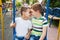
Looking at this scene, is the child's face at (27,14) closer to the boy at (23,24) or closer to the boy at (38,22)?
the boy at (23,24)

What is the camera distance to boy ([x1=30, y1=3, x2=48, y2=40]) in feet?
12.8

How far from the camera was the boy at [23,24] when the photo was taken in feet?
13.4

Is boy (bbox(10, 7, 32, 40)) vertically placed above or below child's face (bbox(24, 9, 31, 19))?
below

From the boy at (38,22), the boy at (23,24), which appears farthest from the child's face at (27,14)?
the boy at (38,22)

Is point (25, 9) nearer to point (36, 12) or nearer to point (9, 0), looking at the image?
point (36, 12)

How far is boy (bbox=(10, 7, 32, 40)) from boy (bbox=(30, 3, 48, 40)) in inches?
5.7

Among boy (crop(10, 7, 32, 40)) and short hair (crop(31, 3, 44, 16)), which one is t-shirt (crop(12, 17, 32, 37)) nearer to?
boy (crop(10, 7, 32, 40))

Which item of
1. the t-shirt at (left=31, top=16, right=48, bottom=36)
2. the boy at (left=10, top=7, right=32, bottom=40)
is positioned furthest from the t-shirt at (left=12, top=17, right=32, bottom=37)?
the t-shirt at (left=31, top=16, right=48, bottom=36)

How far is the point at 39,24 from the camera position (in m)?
3.94

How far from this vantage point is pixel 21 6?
415cm

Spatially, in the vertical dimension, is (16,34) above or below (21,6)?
below

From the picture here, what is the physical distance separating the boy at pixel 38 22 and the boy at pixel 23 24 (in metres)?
0.14

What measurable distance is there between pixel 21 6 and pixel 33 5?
287mm

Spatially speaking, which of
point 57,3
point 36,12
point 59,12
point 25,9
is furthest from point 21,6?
point 57,3
